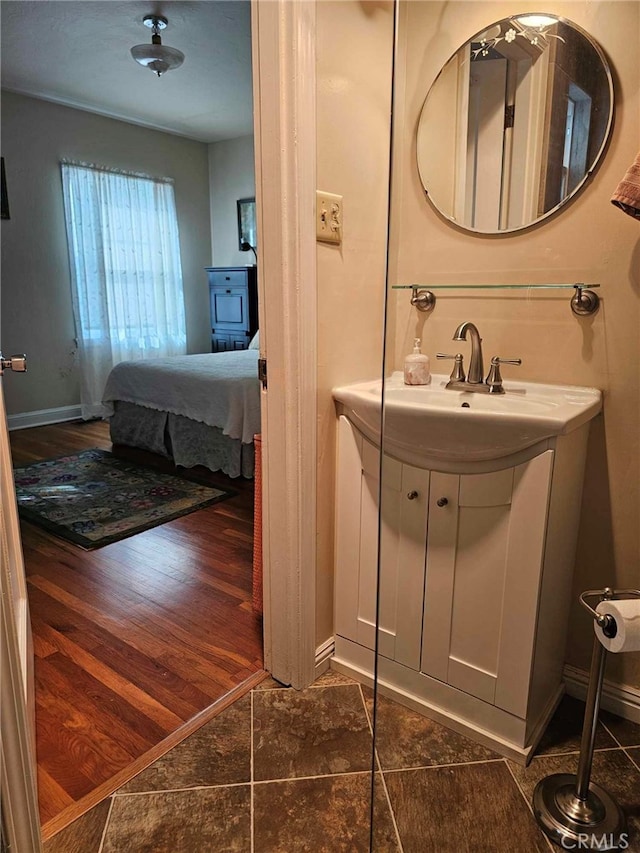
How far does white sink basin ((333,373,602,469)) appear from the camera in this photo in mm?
1200

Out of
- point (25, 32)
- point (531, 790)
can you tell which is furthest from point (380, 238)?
point (25, 32)

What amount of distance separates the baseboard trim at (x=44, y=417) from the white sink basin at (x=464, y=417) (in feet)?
12.7

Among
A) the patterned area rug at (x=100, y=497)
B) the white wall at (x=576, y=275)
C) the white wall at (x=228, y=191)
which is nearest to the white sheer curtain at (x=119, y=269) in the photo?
the white wall at (x=228, y=191)

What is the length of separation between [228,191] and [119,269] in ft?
4.79

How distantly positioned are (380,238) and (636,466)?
92cm

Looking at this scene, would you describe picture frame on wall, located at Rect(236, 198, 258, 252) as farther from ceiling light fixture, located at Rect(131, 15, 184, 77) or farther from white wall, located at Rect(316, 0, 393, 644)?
white wall, located at Rect(316, 0, 393, 644)

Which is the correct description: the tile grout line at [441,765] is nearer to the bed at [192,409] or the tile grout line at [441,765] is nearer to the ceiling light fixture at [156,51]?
the bed at [192,409]

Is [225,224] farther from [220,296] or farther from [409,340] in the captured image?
[409,340]

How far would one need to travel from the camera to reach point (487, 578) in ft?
4.33

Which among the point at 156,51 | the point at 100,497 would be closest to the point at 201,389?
the point at 100,497

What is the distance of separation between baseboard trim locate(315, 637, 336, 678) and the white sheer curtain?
3836 millimetres

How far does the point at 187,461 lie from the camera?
11.7 feet

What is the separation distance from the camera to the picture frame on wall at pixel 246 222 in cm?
544

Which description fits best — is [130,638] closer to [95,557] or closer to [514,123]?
[95,557]
